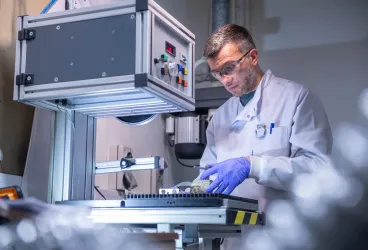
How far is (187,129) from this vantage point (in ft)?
9.50

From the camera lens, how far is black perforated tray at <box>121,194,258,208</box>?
3.92 feet

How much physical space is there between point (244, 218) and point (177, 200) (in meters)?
0.19

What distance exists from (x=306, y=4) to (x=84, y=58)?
196 cm

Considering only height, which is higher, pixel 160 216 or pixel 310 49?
pixel 310 49

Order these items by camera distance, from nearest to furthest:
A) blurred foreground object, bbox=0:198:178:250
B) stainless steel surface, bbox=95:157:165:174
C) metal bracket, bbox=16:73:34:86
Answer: blurred foreground object, bbox=0:198:178:250
metal bracket, bbox=16:73:34:86
stainless steel surface, bbox=95:157:165:174

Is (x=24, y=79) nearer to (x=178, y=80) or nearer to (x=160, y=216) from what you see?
(x=178, y=80)

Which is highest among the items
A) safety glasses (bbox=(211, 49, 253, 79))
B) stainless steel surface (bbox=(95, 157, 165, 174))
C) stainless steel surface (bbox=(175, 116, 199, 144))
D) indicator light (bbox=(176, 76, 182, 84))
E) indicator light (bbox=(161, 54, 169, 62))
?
safety glasses (bbox=(211, 49, 253, 79))

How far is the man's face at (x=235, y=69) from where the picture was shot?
2.05 metres

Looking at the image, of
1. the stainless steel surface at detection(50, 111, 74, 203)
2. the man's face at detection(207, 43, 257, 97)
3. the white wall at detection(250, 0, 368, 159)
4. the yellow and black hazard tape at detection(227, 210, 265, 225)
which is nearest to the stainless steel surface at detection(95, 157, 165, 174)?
the stainless steel surface at detection(50, 111, 74, 203)

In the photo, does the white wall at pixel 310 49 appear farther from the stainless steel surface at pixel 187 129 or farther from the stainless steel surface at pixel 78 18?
the stainless steel surface at pixel 78 18

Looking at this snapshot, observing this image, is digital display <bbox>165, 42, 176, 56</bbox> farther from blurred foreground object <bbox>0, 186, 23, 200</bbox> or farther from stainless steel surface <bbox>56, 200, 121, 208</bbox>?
blurred foreground object <bbox>0, 186, 23, 200</bbox>

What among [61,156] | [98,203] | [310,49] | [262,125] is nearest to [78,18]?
[61,156]

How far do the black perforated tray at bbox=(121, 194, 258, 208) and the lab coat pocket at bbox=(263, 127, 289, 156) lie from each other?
0.69 metres

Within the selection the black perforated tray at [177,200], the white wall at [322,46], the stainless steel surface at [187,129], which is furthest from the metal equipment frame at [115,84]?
the white wall at [322,46]
